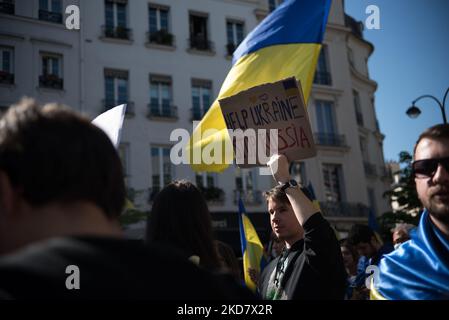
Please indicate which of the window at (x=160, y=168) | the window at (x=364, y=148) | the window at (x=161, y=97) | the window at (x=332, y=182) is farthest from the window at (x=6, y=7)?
the window at (x=364, y=148)

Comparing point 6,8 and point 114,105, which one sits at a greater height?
point 6,8

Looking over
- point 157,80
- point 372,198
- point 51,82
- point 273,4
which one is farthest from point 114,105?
point 372,198

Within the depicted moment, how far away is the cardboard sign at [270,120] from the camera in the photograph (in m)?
3.75

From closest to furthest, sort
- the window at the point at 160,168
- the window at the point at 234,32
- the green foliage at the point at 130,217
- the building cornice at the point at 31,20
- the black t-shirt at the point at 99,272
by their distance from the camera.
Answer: the black t-shirt at the point at 99,272 → the green foliage at the point at 130,217 → the building cornice at the point at 31,20 → the window at the point at 160,168 → the window at the point at 234,32

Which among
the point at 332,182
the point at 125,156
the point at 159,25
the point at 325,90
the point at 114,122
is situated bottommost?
the point at 114,122

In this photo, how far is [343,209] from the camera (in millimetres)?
21844

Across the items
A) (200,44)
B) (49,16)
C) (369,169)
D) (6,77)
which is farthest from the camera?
(369,169)

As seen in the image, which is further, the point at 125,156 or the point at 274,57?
the point at 125,156

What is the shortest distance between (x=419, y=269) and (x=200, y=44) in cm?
1849

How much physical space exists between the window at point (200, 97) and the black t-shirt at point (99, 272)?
18.1m

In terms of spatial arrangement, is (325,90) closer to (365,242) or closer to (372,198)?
(372,198)

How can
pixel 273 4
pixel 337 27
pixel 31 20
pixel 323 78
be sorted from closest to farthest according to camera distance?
pixel 31 20 < pixel 273 4 < pixel 323 78 < pixel 337 27

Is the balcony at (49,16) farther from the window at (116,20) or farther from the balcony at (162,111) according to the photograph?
the balcony at (162,111)
